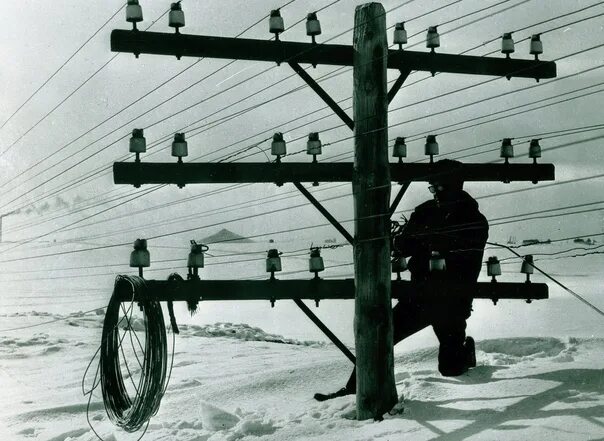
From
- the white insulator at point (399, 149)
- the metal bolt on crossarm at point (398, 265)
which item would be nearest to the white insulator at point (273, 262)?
the metal bolt on crossarm at point (398, 265)

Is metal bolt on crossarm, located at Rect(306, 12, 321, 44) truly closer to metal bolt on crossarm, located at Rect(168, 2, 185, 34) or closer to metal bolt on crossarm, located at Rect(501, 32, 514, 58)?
metal bolt on crossarm, located at Rect(168, 2, 185, 34)

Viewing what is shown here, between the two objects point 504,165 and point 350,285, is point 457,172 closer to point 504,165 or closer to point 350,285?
point 504,165

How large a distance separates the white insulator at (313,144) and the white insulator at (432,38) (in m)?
1.96

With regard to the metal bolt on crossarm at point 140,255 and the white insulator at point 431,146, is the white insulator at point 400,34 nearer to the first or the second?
the white insulator at point 431,146

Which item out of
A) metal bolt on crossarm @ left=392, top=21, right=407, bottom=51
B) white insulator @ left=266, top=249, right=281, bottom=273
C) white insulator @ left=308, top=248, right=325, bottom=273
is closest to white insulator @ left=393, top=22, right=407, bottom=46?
metal bolt on crossarm @ left=392, top=21, right=407, bottom=51

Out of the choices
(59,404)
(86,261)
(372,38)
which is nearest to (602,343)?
(372,38)

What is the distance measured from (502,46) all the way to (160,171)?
198 inches

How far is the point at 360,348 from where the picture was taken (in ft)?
29.4

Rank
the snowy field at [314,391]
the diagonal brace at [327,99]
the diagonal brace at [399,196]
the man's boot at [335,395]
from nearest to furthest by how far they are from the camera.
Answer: the snowy field at [314,391], the diagonal brace at [327,99], the diagonal brace at [399,196], the man's boot at [335,395]

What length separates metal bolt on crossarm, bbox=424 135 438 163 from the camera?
11.3 m

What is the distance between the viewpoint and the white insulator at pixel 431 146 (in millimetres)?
11312

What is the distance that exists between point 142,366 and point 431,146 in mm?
5159

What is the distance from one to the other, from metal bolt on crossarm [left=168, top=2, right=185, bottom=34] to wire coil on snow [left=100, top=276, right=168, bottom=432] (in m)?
3.22

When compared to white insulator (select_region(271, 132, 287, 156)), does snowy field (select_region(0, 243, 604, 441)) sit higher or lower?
lower
